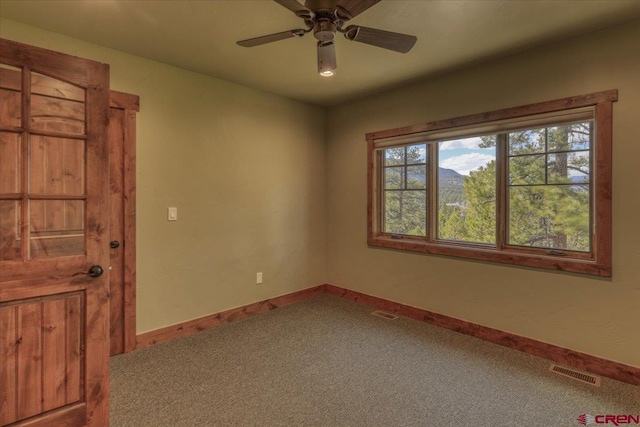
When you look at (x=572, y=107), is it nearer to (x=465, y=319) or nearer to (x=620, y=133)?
(x=620, y=133)

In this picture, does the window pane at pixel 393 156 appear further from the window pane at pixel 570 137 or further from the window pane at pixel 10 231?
the window pane at pixel 10 231

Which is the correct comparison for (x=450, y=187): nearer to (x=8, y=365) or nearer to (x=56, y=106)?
(x=56, y=106)

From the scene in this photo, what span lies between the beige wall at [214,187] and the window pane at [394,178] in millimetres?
924

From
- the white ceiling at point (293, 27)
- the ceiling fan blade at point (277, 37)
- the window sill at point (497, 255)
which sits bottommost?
the window sill at point (497, 255)

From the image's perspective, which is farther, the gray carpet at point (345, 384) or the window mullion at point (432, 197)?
the window mullion at point (432, 197)

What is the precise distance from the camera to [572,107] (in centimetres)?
252

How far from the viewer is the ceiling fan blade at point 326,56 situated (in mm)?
1934

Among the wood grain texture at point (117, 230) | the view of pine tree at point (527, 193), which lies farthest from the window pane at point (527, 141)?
the wood grain texture at point (117, 230)

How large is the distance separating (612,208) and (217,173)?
3.38m

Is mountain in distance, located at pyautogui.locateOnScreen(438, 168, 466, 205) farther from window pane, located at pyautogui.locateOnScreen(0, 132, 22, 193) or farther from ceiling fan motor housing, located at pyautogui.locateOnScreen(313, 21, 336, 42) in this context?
window pane, located at pyautogui.locateOnScreen(0, 132, 22, 193)

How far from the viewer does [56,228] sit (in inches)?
71.6

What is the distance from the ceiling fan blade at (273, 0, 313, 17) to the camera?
1589 millimetres

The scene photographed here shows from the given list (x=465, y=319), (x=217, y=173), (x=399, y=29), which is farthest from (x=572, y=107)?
(x=217, y=173)

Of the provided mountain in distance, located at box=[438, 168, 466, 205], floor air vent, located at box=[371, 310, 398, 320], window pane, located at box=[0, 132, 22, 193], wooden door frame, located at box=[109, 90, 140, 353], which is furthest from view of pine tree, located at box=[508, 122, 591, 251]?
window pane, located at box=[0, 132, 22, 193]
